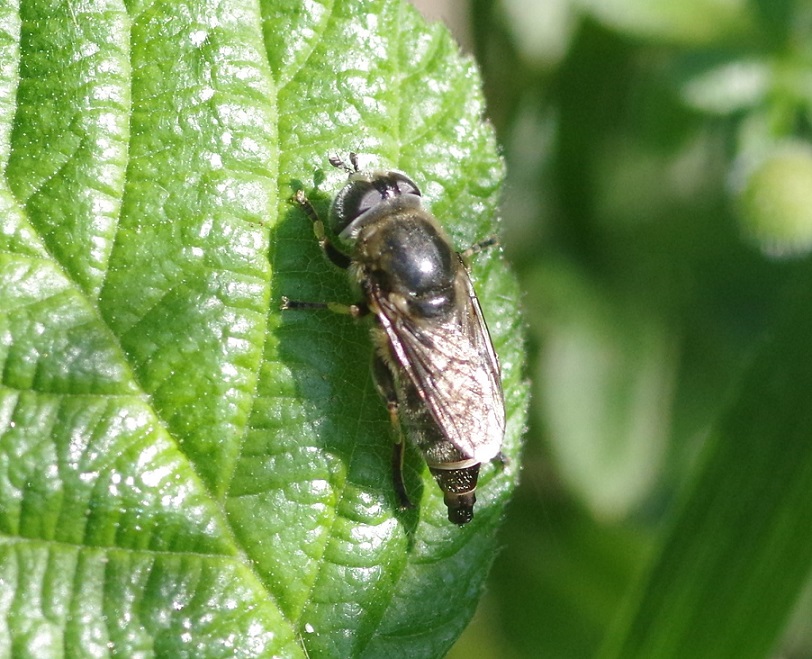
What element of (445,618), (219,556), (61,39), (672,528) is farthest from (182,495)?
(672,528)

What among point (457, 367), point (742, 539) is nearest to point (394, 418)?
point (457, 367)

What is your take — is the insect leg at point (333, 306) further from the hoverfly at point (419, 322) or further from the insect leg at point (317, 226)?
the insect leg at point (317, 226)

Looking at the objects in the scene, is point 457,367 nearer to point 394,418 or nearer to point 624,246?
point 394,418

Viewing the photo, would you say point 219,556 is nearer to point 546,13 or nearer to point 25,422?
point 25,422

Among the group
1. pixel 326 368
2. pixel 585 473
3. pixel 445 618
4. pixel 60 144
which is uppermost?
pixel 60 144

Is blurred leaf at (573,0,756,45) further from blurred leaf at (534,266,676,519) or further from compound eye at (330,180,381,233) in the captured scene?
compound eye at (330,180,381,233)

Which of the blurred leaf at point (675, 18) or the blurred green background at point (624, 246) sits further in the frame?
the blurred leaf at point (675, 18)

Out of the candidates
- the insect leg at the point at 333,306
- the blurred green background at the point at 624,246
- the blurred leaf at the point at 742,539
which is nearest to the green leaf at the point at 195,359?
the insect leg at the point at 333,306
